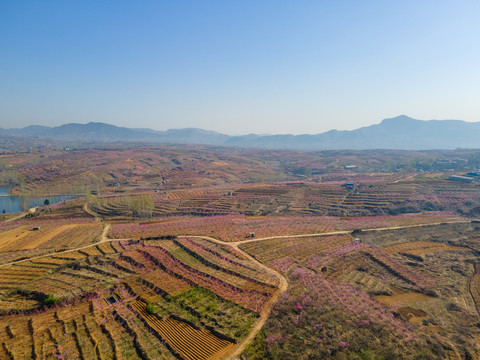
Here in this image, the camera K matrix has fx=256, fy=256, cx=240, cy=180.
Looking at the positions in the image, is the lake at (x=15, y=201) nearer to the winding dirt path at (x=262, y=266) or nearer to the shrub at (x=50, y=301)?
the winding dirt path at (x=262, y=266)

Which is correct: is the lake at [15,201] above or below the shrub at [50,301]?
below

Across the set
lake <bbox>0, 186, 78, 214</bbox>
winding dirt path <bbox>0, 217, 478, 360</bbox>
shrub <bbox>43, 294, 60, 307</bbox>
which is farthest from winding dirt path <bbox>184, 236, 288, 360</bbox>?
lake <bbox>0, 186, 78, 214</bbox>

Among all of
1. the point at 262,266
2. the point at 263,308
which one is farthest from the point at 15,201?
the point at 263,308

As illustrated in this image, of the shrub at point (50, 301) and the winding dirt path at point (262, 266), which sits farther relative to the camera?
the shrub at point (50, 301)

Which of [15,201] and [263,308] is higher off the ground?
[263,308]

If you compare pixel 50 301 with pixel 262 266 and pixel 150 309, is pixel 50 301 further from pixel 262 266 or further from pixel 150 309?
pixel 262 266

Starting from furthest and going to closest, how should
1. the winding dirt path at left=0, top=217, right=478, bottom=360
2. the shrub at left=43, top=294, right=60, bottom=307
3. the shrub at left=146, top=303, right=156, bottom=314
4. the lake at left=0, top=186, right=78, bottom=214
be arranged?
the lake at left=0, top=186, right=78, bottom=214
the shrub at left=43, top=294, right=60, bottom=307
the shrub at left=146, top=303, right=156, bottom=314
the winding dirt path at left=0, top=217, right=478, bottom=360

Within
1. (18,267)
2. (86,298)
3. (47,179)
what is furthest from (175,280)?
(47,179)

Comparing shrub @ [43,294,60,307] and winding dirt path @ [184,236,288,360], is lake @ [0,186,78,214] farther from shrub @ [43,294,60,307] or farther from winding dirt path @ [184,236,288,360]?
winding dirt path @ [184,236,288,360]

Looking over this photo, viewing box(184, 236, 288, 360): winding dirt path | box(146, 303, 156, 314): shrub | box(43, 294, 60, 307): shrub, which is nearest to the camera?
box(184, 236, 288, 360): winding dirt path

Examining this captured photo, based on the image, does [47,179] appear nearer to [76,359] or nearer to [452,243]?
[76,359]

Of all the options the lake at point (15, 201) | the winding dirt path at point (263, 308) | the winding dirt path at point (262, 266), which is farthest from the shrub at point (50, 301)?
the lake at point (15, 201)
